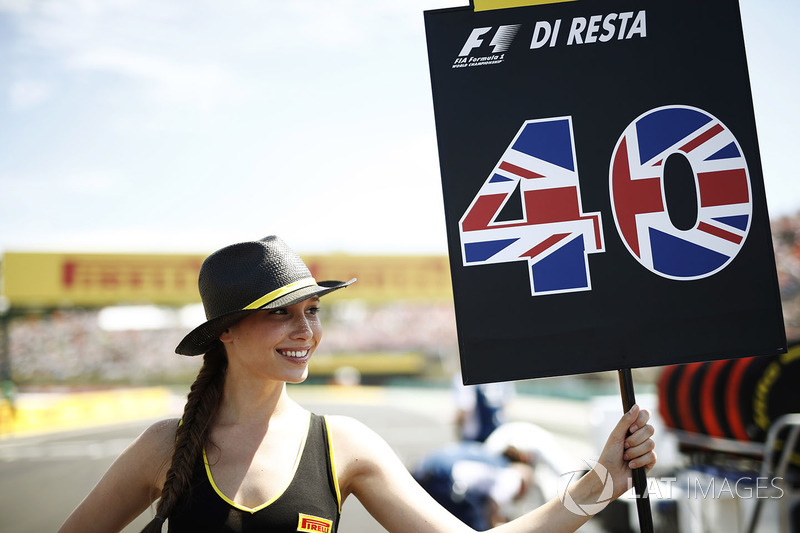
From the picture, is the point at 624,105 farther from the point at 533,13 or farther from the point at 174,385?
the point at 174,385

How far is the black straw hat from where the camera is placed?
1967mm

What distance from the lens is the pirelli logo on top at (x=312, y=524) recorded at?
1856 millimetres

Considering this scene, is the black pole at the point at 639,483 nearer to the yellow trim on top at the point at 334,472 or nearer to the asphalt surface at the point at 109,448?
the yellow trim on top at the point at 334,472

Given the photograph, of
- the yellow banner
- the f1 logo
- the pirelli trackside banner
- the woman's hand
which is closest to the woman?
the woman's hand

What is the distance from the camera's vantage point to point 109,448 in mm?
15008

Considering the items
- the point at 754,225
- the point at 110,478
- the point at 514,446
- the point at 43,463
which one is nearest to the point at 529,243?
the point at 754,225

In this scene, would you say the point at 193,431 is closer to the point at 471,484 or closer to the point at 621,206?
the point at 621,206

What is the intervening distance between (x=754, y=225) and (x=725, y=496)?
4017 mm

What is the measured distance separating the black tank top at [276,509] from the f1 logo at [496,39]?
127 cm

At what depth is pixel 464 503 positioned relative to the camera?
13.6 feet

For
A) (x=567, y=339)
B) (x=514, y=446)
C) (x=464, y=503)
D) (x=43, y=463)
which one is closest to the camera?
(x=567, y=339)

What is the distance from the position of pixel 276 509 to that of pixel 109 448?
14.9m

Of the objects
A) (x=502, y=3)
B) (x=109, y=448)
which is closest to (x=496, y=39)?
Answer: (x=502, y=3)

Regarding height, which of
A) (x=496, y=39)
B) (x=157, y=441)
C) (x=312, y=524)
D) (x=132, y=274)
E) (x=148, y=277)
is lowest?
(x=312, y=524)
